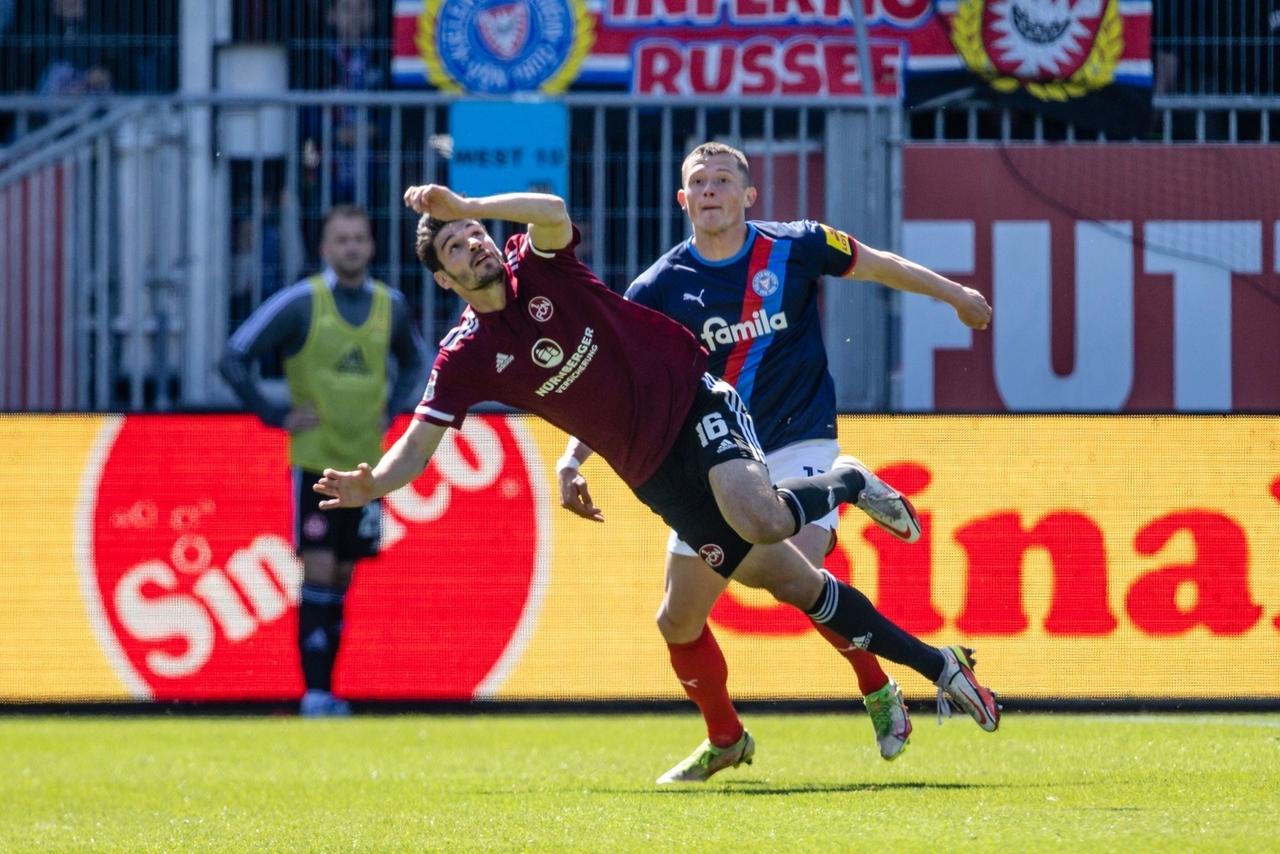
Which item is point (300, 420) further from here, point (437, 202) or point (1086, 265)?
point (437, 202)

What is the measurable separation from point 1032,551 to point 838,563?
0.99 metres

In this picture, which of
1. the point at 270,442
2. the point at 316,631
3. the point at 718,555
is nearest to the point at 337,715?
the point at 316,631

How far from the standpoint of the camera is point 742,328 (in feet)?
25.8

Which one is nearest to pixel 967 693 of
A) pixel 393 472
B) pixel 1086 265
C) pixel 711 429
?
pixel 711 429

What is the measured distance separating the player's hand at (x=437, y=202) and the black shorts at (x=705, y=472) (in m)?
1.25

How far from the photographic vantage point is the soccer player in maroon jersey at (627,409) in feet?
22.2

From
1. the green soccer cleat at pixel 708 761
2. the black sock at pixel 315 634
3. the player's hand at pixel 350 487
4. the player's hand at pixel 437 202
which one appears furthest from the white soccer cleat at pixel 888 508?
the black sock at pixel 315 634

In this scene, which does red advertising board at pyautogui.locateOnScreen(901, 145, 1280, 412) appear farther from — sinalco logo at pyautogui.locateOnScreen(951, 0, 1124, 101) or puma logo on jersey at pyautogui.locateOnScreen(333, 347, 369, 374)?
puma logo on jersey at pyautogui.locateOnScreen(333, 347, 369, 374)

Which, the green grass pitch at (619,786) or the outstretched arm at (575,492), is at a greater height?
the outstretched arm at (575,492)

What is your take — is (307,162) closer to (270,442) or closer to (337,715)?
(270,442)

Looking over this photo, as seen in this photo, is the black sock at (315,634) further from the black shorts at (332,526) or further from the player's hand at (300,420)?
the player's hand at (300,420)

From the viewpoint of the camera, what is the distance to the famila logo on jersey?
7844 mm

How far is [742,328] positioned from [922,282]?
747 millimetres

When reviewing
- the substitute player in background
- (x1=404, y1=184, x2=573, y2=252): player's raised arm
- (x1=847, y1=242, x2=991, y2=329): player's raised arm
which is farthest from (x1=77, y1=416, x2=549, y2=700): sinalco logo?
(x1=404, y1=184, x2=573, y2=252): player's raised arm
